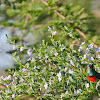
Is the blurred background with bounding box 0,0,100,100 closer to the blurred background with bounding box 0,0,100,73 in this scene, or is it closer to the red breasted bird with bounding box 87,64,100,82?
the blurred background with bounding box 0,0,100,73

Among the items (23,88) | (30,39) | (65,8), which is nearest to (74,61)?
(23,88)

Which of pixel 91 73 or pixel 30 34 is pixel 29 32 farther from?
pixel 91 73

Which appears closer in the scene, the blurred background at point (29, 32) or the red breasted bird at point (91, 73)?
the red breasted bird at point (91, 73)

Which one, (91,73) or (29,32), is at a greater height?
(29,32)

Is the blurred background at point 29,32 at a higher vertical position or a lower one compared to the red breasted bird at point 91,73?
higher

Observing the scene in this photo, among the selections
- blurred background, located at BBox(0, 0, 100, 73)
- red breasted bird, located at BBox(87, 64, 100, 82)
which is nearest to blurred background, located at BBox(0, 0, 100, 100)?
blurred background, located at BBox(0, 0, 100, 73)

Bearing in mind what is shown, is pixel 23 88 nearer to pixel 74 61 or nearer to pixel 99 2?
pixel 74 61

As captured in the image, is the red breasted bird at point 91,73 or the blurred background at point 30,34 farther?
the blurred background at point 30,34

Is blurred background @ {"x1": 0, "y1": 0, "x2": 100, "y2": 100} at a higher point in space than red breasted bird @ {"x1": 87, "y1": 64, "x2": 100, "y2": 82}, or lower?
higher

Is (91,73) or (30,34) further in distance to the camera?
(30,34)

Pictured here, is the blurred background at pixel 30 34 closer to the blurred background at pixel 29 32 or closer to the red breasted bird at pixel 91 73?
the blurred background at pixel 29 32

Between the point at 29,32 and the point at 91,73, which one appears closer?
the point at 91,73

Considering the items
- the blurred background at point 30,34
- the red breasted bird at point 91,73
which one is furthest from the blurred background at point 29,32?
the red breasted bird at point 91,73

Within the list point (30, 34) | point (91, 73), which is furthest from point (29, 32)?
point (91, 73)
